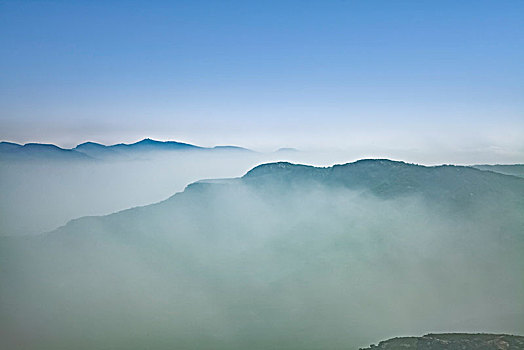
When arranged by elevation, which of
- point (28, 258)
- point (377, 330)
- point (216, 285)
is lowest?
point (377, 330)

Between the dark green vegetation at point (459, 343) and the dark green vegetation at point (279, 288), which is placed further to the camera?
the dark green vegetation at point (279, 288)

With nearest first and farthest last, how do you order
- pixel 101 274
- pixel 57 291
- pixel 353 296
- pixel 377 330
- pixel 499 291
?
pixel 377 330 → pixel 499 291 → pixel 353 296 → pixel 57 291 → pixel 101 274

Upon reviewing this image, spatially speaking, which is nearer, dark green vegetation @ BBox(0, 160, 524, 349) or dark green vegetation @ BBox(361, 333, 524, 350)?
dark green vegetation @ BBox(361, 333, 524, 350)

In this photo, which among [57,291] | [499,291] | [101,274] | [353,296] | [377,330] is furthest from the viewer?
[101,274]

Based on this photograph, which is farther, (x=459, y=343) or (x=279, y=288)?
(x=279, y=288)

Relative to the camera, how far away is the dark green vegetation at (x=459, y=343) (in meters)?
68.3

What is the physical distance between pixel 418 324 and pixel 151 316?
255ft

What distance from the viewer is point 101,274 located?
569 feet

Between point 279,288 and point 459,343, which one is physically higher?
point 279,288

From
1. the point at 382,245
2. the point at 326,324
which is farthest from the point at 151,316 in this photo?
the point at 382,245

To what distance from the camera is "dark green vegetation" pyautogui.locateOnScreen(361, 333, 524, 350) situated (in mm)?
68312

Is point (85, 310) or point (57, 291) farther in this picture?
point (57, 291)

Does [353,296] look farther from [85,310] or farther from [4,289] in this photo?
[4,289]

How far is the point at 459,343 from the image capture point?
70188 millimetres
